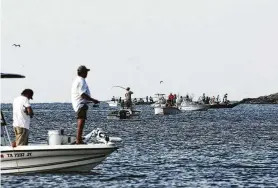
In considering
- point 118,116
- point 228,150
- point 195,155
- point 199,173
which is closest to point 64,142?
point 199,173

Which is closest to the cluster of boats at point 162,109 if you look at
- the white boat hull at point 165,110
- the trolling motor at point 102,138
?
the white boat hull at point 165,110

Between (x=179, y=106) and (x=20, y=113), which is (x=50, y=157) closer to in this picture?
(x=20, y=113)

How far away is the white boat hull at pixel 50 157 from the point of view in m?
26.9

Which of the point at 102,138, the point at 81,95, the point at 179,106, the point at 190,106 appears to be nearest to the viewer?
the point at 81,95

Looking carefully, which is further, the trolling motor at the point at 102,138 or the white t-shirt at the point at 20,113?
the trolling motor at the point at 102,138

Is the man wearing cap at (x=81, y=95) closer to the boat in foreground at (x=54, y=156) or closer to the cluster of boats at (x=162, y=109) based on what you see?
the boat in foreground at (x=54, y=156)

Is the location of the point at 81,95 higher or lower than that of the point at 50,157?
higher

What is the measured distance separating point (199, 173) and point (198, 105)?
158 metres

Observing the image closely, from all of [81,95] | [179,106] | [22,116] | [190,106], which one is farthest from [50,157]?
[190,106]

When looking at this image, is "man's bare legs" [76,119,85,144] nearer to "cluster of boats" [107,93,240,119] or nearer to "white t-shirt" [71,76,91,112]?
"white t-shirt" [71,76,91,112]

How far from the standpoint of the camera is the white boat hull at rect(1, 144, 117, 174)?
26.9 meters

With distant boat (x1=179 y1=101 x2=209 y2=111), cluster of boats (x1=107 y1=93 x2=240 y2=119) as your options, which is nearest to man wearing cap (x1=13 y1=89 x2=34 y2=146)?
cluster of boats (x1=107 y1=93 x2=240 y2=119)

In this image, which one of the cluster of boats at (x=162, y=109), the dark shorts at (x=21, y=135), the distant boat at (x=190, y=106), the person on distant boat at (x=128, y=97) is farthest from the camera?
the distant boat at (x=190, y=106)

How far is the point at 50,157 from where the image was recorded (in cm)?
2725
